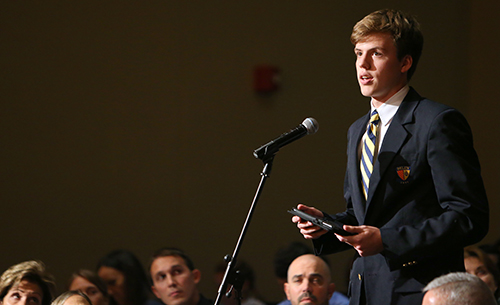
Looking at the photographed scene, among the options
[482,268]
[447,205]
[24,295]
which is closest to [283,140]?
[447,205]

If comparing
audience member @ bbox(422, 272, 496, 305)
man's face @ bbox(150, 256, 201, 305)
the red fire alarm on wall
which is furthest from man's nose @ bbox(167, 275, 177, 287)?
the red fire alarm on wall

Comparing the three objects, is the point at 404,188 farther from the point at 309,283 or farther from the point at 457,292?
the point at 309,283

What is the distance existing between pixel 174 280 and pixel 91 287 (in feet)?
1.54

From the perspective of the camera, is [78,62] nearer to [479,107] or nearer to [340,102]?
[340,102]

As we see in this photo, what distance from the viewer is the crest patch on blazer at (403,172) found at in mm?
1495

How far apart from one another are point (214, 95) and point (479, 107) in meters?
2.84

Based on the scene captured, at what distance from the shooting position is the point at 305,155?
5.34 m

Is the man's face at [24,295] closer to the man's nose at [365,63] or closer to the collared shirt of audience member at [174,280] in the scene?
the collared shirt of audience member at [174,280]

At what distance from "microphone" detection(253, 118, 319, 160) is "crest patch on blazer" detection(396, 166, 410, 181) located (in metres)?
0.29

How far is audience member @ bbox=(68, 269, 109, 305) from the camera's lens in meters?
3.13

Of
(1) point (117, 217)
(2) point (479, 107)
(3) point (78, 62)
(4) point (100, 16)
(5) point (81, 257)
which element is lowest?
(5) point (81, 257)

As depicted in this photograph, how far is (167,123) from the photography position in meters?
4.91

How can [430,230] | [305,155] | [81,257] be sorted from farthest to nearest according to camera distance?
1. [305,155]
2. [81,257]
3. [430,230]

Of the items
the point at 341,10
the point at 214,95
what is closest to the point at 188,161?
the point at 214,95
